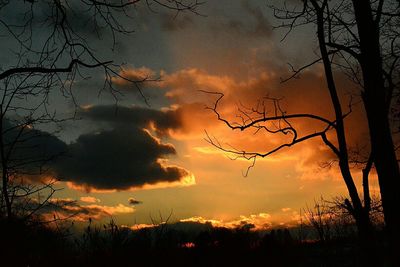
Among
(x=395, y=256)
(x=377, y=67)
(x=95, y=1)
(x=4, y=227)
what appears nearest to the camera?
(x=95, y=1)

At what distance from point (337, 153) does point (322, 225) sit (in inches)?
155

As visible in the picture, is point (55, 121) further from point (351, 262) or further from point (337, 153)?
point (351, 262)

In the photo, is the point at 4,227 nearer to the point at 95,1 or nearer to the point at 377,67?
the point at 95,1

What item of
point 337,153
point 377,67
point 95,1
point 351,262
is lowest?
point 351,262

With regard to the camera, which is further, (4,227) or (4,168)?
(4,168)

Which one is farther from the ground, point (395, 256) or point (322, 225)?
point (322, 225)

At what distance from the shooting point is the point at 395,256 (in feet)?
23.5

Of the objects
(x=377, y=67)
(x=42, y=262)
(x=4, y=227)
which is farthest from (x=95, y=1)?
(x=4, y=227)

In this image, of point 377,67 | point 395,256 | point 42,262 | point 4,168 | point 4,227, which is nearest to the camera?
point 395,256

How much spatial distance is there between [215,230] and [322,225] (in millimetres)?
3099

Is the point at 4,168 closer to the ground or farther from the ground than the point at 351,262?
farther from the ground

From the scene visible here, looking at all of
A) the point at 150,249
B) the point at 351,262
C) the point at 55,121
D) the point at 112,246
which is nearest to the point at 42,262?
the point at 112,246

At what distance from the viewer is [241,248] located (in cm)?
1202

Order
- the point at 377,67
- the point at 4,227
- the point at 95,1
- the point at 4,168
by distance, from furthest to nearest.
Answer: the point at 4,168, the point at 4,227, the point at 377,67, the point at 95,1
